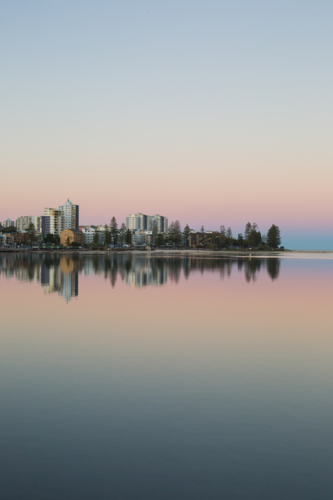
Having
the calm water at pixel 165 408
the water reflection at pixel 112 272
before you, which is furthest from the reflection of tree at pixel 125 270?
the calm water at pixel 165 408

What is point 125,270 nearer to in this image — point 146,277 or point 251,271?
point 146,277

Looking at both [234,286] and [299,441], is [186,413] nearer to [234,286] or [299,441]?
[299,441]

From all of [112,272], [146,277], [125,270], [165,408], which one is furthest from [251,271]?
[165,408]

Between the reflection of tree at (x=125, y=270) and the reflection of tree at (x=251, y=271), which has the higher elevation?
the reflection of tree at (x=125, y=270)

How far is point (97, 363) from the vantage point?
41.2 ft

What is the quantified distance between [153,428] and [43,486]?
243cm

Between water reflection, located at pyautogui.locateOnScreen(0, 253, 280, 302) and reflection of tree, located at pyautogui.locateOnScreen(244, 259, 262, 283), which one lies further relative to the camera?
reflection of tree, located at pyautogui.locateOnScreen(244, 259, 262, 283)

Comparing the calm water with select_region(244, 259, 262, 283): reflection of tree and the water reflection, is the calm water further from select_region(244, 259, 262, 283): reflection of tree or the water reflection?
select_region(244, 259, 262, 283): reflection of tree

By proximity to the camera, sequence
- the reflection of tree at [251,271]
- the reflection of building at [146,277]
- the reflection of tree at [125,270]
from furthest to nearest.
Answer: the reflection of tree at [251,271] < the reflection of tree at [125,270] < the reflection of building at [146,277]

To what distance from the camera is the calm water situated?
20.9 ft

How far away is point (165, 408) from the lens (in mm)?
9055

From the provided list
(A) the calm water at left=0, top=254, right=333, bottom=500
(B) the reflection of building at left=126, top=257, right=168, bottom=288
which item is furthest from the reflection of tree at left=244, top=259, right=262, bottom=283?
(A) the calm water at left=0, top=254, right=333, bottom=500

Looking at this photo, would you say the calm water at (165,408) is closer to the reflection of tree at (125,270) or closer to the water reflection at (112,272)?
the water reflection at (112,272)

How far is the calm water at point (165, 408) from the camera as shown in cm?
638
